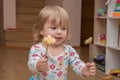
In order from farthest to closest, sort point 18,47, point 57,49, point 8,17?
1. point 8,17
2. point 18,47
3. point 57,49

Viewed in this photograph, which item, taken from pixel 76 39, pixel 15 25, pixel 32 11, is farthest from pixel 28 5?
pixel 76 39

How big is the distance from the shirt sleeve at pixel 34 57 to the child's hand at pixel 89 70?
0.64 ft

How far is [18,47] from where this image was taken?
490 centimetres

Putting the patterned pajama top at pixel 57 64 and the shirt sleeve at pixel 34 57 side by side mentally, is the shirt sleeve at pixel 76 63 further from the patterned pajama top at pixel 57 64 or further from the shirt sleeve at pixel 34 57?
the shirt sleeve at pixel 34 57

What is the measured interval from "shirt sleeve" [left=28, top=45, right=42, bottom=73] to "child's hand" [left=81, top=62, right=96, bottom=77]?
0.64 feet

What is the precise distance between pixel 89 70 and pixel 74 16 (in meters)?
3.90

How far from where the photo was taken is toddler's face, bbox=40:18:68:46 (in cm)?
117

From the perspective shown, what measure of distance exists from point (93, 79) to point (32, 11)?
3.44 m

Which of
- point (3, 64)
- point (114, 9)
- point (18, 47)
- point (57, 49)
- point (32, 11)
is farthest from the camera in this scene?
point (32, 11)

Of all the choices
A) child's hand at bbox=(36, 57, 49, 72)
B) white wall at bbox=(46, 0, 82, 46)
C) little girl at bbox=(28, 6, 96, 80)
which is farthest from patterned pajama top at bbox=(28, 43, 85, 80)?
white wall at bbox=(46, 0, 82, 46)

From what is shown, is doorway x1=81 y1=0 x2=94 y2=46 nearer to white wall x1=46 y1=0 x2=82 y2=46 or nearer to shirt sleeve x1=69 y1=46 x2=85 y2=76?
white wall x1=46 y1=0 x2=82 y2=46

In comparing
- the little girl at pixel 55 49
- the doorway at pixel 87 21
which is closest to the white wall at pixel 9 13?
the doorway at pixel 87 21

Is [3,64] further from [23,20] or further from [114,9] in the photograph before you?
[23,20]

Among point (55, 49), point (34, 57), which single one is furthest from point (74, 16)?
point (34, 57)
